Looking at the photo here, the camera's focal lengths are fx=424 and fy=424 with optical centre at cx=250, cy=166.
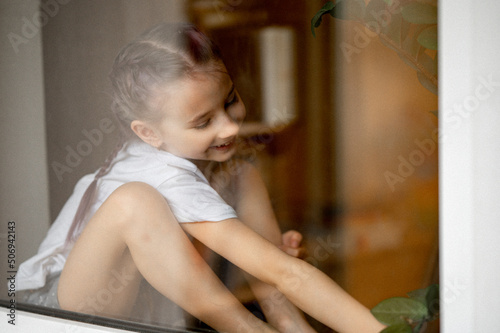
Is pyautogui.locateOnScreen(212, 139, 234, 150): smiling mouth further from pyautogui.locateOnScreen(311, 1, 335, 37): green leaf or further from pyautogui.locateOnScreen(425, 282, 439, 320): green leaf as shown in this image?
pyautogui.locateOnScreen(425, 282, 439, 320): green leaf

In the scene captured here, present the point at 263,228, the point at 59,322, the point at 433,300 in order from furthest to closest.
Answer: the point at 59,322
the point at 263,228
the point at 433,300

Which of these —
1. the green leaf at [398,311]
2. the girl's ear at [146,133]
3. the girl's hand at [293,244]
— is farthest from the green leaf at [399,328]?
the girl's ear at [146,133]

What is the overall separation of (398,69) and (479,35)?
10cm

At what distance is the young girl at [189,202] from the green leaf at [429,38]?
22cm

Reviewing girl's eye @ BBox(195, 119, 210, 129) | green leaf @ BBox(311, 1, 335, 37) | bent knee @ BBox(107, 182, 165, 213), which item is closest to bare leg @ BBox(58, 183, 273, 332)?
bent knee @ BBox(107, 182, 165, 213)

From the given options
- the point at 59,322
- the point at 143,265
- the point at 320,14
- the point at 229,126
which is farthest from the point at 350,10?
the point at 59,322

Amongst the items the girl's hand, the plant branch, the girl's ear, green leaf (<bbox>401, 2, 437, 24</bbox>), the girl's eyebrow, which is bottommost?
the girl's hand

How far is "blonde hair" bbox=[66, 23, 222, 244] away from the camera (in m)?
0.54

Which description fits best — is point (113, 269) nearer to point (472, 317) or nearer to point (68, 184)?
point (68, 184)

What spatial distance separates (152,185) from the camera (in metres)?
0.56

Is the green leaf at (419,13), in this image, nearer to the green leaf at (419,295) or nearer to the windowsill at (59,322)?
the green leaf at (419,295)

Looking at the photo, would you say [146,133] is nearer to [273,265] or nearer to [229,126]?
[229,126]

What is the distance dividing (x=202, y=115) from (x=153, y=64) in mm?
95

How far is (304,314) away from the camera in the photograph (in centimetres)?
48
